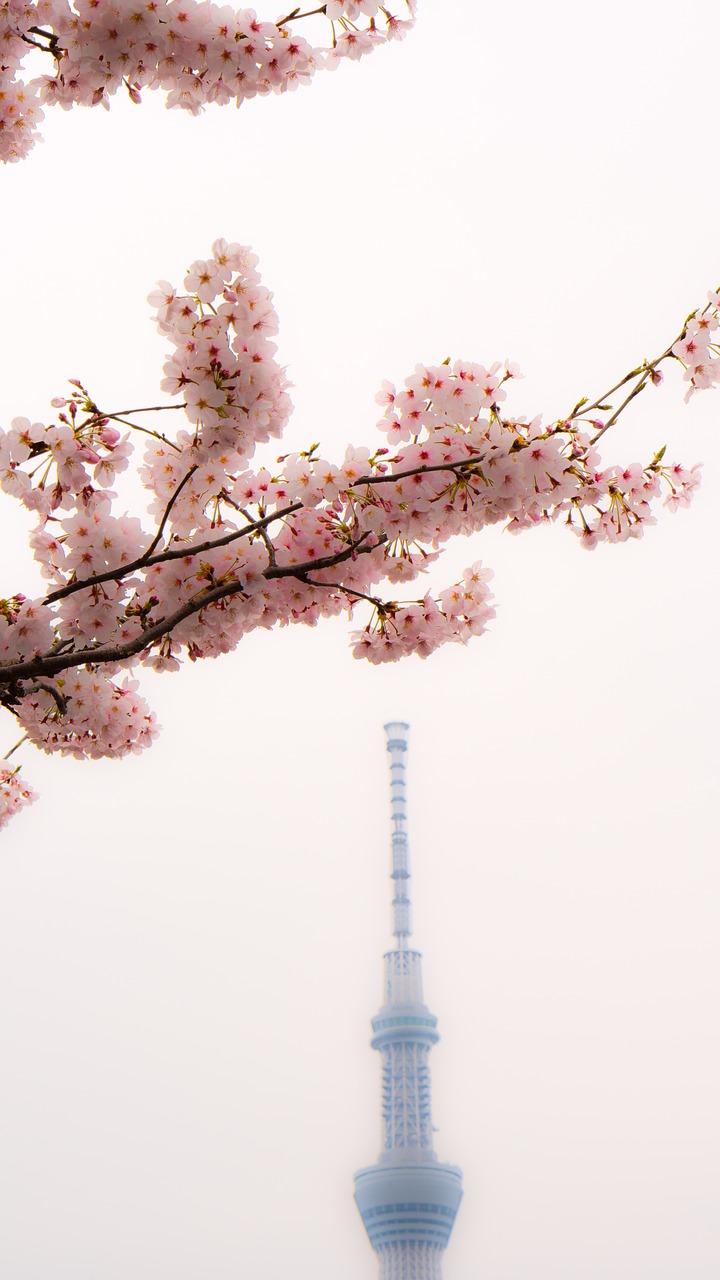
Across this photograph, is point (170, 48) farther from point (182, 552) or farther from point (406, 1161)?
point (406, 1161)

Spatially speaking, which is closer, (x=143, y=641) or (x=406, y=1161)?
(x=143, y=641)

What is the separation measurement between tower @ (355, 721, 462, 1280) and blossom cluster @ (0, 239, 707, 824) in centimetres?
6660

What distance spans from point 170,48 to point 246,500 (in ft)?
5.08

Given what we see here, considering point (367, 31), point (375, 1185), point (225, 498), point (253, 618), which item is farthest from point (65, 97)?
point (375, 1185)

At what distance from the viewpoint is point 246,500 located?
161 inches

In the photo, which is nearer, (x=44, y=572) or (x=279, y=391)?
(x=279, y=391)

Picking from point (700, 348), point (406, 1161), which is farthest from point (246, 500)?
point (406, 1161)

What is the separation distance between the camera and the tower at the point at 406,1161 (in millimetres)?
64500

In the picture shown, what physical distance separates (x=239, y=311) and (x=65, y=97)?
1.73 meters

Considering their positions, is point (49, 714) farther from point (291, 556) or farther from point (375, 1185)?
point (375, 1185)

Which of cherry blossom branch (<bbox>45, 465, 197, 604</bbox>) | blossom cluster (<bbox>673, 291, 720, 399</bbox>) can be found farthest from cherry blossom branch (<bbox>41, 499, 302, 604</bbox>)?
blossom cluster (<bbox>673, 291, 720, 399</bbox>)

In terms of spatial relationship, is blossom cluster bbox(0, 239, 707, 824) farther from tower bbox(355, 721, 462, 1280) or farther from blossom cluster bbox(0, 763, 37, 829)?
tower bbox(355, 721, 462, 1280)

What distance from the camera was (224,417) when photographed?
3430 mm

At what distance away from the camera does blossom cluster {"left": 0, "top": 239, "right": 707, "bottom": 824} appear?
336 centimetres
